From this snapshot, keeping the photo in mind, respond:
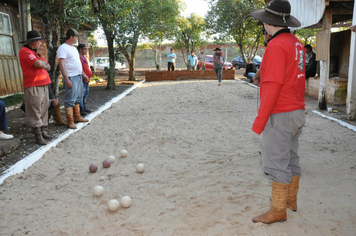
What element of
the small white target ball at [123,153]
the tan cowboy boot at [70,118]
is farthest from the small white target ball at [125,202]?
the tan cowboy boot at [70,118]

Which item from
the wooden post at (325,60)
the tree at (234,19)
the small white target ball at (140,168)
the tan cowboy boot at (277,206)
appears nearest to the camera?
the tan cowboy boot at (277,206)

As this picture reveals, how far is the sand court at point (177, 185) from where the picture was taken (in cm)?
285

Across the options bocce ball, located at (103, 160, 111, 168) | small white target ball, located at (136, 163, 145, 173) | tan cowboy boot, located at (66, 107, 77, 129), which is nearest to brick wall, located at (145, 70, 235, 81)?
tan cowboy boot, located at (66, 107, 77, 129)

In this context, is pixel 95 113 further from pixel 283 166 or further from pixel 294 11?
pixel 294 11

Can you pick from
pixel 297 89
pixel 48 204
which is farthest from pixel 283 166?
pixel 48 204

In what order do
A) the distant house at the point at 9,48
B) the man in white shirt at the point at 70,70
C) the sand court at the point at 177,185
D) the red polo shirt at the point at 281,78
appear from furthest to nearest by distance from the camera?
the distant house at the point at 9,48
the man in white shirt at the point at 70,70
the sand court at the point at 177,185
the red polo shirt at the point at 281,78

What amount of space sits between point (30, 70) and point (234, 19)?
16.8 meters

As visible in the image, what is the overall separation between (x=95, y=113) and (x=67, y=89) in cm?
195

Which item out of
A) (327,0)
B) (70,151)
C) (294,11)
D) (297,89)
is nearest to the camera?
(297,89)

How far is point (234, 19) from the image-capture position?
63.9ft

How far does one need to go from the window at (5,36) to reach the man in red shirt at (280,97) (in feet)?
33.0

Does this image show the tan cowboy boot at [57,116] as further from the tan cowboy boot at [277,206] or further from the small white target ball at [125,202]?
the tan cowboy boot at [277,206]

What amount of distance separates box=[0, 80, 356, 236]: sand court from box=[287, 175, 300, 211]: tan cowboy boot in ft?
0.28

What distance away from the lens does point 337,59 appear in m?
10.7
